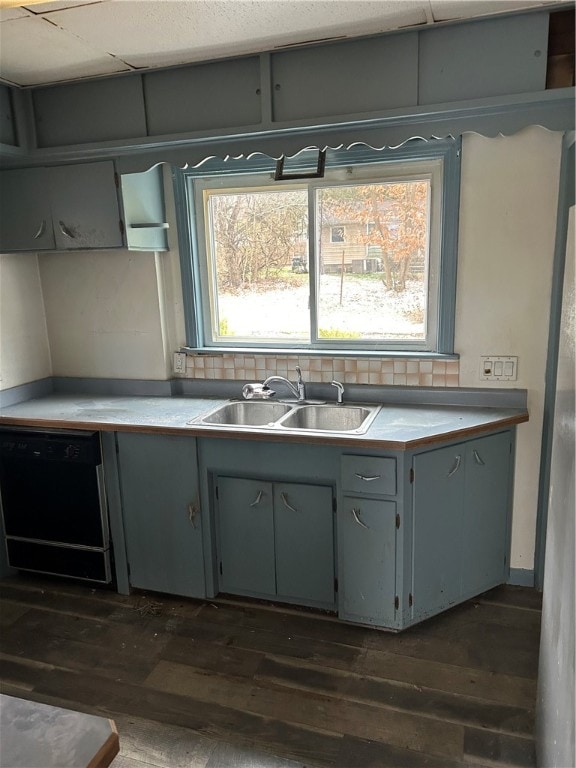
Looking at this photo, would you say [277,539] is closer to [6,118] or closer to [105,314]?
[105,314]

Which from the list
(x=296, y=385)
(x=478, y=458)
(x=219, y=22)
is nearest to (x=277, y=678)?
(x=478, y=458)

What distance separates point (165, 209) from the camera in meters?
3.02

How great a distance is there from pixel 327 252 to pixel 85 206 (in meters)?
1.26

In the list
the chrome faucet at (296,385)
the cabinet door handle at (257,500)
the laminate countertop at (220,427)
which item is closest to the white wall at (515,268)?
the laminate countertop at (220,427)

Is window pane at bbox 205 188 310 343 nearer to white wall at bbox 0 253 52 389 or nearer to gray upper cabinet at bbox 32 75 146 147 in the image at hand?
gray upper cabinet at bbox 32 75 146 147

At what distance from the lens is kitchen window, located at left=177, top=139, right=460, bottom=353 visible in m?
2.68

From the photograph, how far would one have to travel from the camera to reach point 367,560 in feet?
7.88

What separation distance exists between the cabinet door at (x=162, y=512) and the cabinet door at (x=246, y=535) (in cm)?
12

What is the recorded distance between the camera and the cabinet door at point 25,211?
2.86m

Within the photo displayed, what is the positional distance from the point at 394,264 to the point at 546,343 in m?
0.82

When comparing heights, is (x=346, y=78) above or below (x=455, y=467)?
above

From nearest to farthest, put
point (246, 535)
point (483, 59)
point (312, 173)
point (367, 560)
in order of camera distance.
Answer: point (483, 59) → point (367, 560) → point (312, 173) → point (246, 535)

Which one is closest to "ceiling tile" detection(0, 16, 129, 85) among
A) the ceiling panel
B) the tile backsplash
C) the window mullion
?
the ceiling panel

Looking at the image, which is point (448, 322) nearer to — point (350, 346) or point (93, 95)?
point (350, 346)
